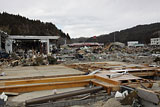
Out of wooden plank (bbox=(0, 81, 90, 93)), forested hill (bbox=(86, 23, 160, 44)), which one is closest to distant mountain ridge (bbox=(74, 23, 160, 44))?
forested hill (bbox=(86, 23, 160, 44))

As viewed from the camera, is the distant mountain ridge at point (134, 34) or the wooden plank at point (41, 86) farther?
the distant mountain ridge at point (134, 34)

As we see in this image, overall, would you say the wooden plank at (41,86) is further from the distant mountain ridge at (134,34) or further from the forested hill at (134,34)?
the forested hill at (134,34)

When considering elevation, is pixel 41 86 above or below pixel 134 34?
below

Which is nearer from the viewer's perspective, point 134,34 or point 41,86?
point 41,86

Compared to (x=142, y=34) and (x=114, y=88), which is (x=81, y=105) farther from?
(x=142, y=34)

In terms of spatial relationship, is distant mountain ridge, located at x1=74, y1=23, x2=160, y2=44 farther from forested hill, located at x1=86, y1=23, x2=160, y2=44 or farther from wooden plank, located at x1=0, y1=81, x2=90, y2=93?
wooden plank, located at x1=0, y1=81, x2=90, y2=93

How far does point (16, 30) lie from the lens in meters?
89.7

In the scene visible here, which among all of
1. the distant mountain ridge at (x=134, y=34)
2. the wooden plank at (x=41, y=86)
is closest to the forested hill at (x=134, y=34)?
the distant mountain ridge at (x=134, y=34)

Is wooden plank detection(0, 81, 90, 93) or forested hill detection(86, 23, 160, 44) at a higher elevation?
forested hill detection(86, 23, 160, 44)

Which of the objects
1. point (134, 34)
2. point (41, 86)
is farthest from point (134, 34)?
point (41, 86)

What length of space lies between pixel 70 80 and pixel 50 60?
36.0 ft

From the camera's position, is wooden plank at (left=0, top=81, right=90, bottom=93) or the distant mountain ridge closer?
wooden plank at (left=0, top=81, right=90, bottom=93)

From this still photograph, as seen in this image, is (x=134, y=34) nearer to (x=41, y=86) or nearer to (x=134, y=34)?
(x=134, y=34)

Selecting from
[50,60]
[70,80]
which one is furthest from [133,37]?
[70,80]
